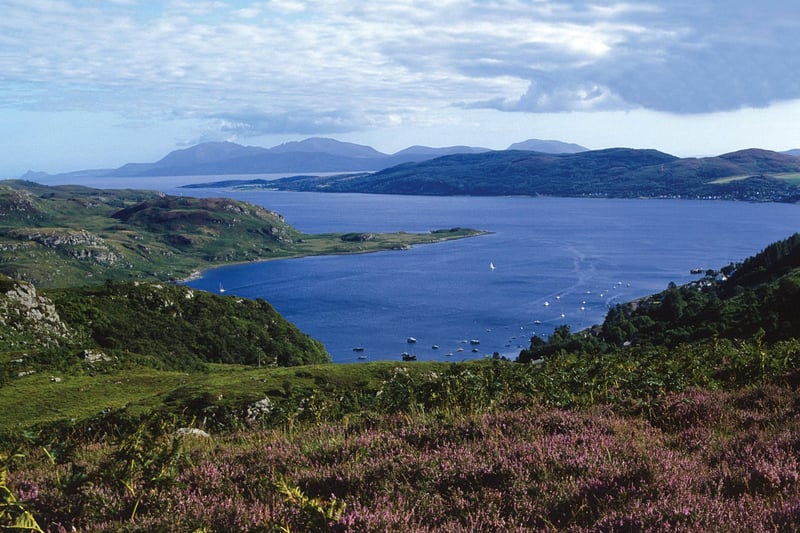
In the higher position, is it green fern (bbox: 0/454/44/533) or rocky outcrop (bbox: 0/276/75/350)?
green fern (bbox: 0/454/44/533)

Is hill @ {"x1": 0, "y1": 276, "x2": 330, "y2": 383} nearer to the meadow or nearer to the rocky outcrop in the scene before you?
the rocky outcrop

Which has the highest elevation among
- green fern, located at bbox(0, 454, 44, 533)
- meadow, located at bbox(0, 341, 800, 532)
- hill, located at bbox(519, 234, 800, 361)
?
green fern, located at bbox(0, 454, 44, 533)

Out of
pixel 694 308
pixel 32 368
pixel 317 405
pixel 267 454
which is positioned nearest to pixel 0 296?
pixel 32 368

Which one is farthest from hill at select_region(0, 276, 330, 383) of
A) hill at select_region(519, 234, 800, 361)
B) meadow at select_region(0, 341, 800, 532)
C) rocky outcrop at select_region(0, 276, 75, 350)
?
hill at select_region(519, 234, 800, 361)

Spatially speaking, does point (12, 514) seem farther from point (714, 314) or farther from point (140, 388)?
point (714, 314)

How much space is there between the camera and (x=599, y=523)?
533 centimetres

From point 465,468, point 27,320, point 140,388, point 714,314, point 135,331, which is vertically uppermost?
point 465,468

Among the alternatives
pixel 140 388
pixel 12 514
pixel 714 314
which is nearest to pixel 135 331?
pixel 140 388

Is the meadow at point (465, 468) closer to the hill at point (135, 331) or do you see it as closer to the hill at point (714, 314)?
the hill at point (714, 314)

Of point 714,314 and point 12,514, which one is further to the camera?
point 714,314

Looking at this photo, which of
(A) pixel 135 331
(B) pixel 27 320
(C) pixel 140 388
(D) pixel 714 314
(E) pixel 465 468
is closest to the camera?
(E) pixel 465 468

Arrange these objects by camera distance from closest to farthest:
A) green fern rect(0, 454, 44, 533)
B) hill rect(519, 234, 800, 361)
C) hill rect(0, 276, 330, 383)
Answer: green fern rect(0, 454, 44, 533) → hill rect(0, 276, 330, 383) → hill rect(519, 234, 800, 361)

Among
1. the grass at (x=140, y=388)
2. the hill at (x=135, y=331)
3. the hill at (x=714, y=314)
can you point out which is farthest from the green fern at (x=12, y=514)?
the hill at (x=714, y=314)

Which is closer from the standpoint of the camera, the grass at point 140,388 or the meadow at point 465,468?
the meadow at point 465,468
